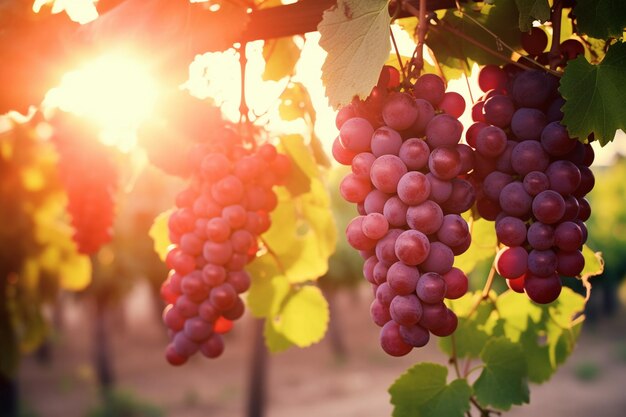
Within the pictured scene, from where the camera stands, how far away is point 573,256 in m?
0.95

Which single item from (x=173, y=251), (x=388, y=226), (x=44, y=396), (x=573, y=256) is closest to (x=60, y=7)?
(x=173, y=251)

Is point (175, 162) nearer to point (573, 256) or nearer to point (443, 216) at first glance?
point (443, 216)

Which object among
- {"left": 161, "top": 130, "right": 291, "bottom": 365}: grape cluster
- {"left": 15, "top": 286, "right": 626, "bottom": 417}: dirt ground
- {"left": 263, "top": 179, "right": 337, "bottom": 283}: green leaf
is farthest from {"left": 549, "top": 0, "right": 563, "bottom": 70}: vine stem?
{"left": 15, "top": 286, "right": 626, "bottom": 417}: dirt ground

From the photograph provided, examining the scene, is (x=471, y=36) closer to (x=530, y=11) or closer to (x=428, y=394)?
(x=530, y=11)

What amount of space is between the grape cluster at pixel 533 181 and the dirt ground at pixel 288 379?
1147 cm

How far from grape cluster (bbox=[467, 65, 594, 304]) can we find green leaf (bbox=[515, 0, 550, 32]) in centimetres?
10

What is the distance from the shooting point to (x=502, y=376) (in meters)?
1.22

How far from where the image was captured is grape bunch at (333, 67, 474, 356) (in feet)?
2.83

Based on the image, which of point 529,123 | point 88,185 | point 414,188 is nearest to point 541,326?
Answer: point 529,123

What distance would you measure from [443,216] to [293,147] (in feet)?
2.24

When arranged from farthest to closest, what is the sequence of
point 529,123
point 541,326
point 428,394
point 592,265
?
point 541,326 → point 592,265 → point 428,394 → point 529,123

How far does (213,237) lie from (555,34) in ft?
2.35

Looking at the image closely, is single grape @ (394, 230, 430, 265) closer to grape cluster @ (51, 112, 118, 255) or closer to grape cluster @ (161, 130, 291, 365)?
grape cluster @ (161, 130, 291, 365)

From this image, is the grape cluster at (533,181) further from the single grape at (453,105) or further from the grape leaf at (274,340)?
the grape leaf at (274,340)
